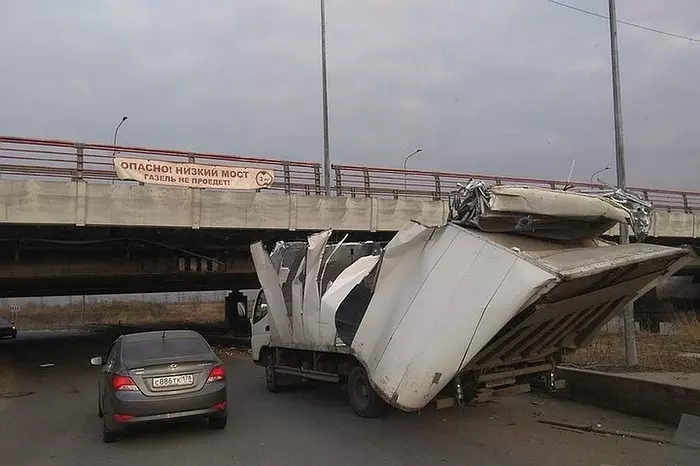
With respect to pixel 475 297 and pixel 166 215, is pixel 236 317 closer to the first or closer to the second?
pixel 166 215

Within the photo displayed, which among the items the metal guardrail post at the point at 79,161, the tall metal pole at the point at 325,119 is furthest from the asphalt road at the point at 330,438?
the tall metal pole at the point at 325,119

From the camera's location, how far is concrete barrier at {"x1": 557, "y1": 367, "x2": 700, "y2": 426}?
787cm

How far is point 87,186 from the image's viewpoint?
15516 mm

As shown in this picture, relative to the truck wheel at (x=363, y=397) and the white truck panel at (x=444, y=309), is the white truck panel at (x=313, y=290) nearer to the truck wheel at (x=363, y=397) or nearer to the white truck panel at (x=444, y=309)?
the truck wheel at (x=363, y=397)

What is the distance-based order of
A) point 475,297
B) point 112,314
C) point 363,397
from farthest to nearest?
1. point 112,314
2. point 363,397
3. point 475,297

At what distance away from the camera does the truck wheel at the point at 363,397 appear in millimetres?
9109

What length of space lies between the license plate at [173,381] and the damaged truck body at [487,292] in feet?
7.44

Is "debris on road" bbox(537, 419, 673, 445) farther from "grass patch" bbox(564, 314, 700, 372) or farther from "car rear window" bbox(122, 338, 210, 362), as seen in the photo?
"car rear window" bbox(122, 338, 210, 362)

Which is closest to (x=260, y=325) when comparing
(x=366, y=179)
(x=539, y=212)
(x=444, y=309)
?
(x=444, y=309)

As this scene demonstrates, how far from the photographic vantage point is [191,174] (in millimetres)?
17156

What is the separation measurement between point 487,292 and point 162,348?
4.83 metres

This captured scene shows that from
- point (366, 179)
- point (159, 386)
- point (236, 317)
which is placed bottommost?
point (236, 317)

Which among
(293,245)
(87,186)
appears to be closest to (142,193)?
(87,186)

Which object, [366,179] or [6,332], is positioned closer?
[366,179]
